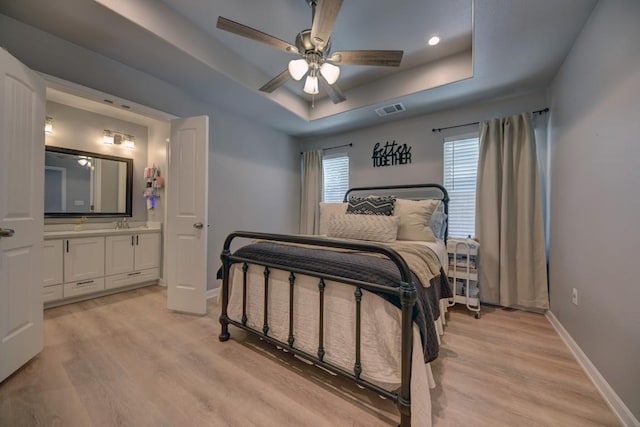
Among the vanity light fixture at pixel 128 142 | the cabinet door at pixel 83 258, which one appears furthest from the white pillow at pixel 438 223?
the vanity light fixture at pixel 128 142

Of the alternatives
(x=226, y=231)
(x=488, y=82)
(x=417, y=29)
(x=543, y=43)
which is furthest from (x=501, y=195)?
(x=226, y=231)

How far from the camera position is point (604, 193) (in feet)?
4.87

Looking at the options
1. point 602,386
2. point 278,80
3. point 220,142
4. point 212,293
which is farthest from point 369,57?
point 212,293

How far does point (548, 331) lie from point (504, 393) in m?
1.23

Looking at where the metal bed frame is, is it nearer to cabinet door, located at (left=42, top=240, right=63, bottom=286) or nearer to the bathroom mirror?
cabinet door, located at (left=42, top=240, right=63, bottom=286)

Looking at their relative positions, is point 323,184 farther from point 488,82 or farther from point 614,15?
point 614,15

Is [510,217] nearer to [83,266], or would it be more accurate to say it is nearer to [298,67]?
[298,67]

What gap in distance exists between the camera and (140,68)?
7.77 feet

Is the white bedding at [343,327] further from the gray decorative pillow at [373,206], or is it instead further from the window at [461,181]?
the window at [461,181]

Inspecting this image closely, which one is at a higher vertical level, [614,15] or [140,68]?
[140,68]

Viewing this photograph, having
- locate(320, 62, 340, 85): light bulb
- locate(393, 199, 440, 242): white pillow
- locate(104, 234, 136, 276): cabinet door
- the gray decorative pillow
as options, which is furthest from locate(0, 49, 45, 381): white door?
locate(393, 199, 440, 242): white pillow

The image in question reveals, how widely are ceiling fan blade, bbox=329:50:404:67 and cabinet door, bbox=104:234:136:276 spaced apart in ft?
11.2

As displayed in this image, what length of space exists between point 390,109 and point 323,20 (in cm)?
192

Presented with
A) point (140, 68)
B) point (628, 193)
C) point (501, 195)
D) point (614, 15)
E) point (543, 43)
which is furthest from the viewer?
point (501, 195)
